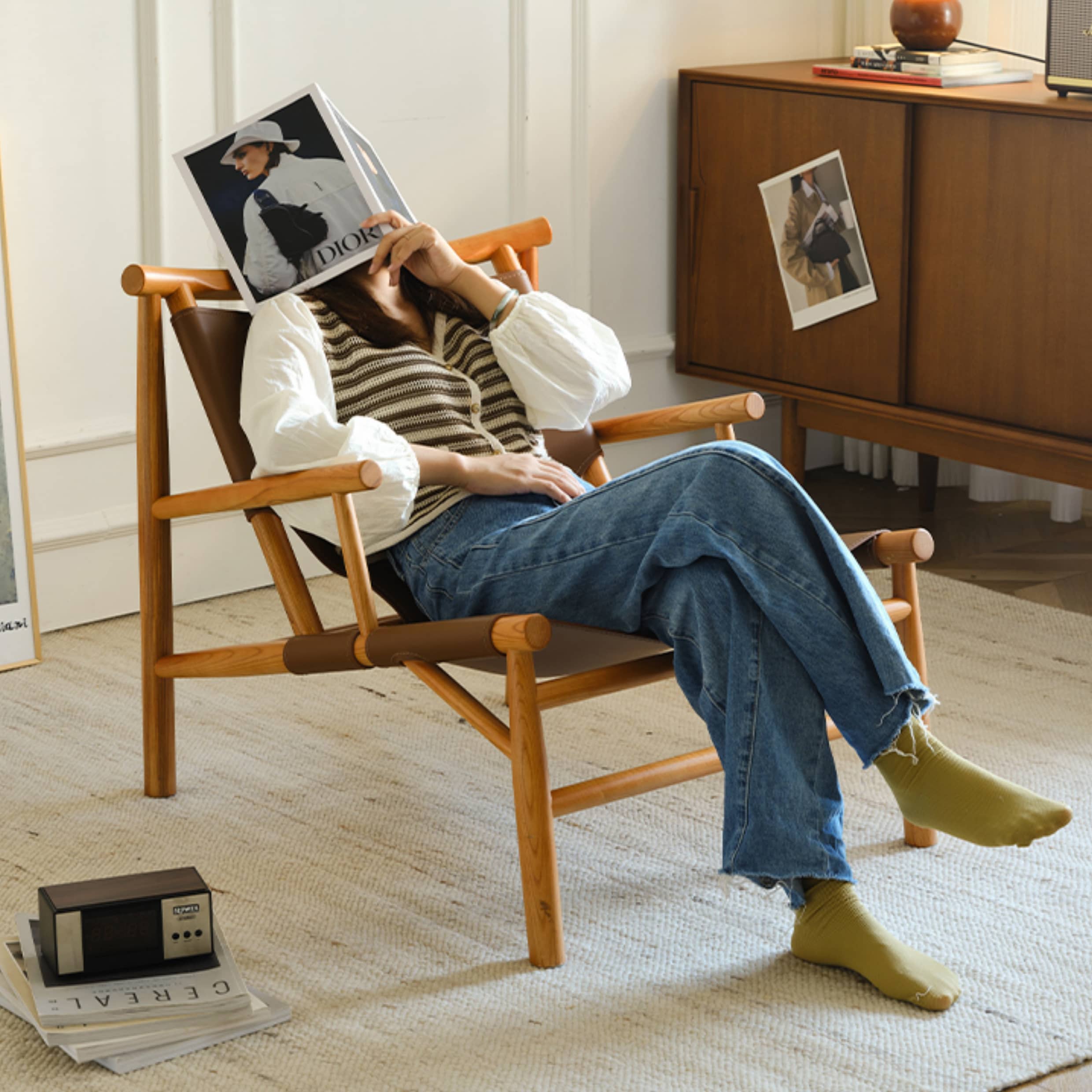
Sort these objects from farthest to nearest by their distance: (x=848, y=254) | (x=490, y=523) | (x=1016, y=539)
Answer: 1. (x=1016, y=539)
2. (x=848, y=254)
3. (x=490, y=523)

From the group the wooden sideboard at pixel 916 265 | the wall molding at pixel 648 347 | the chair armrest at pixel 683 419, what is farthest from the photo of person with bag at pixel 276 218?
the wall molding at pixel 648 347

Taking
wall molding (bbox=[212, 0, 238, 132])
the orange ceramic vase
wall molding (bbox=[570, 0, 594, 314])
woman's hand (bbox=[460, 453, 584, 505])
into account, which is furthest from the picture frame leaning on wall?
the orange ceramic vase

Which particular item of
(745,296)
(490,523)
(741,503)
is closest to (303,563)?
(745,296)

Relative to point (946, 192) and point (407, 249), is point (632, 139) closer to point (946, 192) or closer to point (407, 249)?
point (946, 192)

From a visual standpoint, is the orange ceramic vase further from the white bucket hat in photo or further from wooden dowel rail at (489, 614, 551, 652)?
wooden dowel rail at (489, 614, 551, 652)

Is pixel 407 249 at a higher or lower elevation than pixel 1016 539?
higher

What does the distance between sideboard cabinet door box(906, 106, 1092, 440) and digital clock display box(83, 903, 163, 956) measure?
197 cm

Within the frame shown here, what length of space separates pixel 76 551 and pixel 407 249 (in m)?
1.17

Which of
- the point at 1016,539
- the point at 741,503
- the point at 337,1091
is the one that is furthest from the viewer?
the point at 1016,539

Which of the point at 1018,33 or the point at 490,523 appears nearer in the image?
the point at 490,523

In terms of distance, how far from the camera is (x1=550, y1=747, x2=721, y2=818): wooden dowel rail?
1871mm

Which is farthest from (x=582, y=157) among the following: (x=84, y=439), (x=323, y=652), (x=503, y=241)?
(x=323, y=652)

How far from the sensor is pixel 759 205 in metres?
3.52

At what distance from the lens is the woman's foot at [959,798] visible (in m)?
1.69
